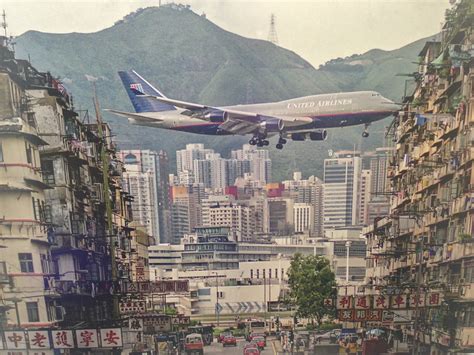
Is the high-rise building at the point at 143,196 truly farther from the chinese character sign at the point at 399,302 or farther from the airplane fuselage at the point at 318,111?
the chinese character sign at the point at 399,302

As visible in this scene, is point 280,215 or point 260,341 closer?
point 280,215

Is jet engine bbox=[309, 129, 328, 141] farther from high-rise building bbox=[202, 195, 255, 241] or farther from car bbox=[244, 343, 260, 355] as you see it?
car bbox=[244, 343, 260, 355]

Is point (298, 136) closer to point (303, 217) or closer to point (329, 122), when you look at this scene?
point (329, 122)

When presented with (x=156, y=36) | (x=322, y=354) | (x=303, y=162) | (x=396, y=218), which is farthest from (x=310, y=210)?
(x=156, y=36)

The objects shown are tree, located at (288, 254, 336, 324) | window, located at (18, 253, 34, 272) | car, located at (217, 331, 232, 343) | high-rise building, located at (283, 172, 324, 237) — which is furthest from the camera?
car, located at (217, 331, 232, 343)

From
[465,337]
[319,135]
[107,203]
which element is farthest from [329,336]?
[107,203]

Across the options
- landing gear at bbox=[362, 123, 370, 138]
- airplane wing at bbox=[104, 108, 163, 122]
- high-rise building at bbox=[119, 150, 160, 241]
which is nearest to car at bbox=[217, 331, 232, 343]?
high-rise building at bbox=[119, 150, 160, 241]

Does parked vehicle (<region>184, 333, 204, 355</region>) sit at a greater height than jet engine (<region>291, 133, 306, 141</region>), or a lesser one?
lesser
